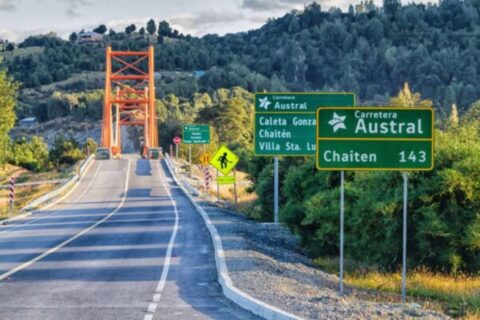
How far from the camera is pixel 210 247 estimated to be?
21.4 metres

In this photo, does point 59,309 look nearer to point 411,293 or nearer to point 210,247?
point 411,293

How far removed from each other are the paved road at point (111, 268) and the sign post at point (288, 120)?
13.2ft

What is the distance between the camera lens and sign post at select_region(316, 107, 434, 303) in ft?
44.8

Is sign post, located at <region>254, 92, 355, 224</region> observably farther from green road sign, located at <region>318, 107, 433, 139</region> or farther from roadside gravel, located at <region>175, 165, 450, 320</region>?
green road sign, located at <region>318, 107, 433, 139</region>

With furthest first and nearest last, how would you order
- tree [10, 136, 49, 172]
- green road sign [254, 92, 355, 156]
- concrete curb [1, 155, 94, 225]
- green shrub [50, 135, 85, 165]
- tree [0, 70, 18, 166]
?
1. tree [10, 136, 49, 172]
2. green shrub [50, 135, 85, 165]
3. tree [0, 70, 18, 166]
4. concrete curb [1, 155, 94, 225]
5. green road sign [254, 92, 355, 156]

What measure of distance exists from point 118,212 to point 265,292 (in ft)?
86.7

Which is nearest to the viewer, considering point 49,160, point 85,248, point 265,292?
point 265,292

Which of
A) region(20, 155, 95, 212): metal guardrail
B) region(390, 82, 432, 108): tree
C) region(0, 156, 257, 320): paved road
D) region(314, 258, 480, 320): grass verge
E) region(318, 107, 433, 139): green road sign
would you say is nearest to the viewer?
region(0, 156, 257, 320): paved road

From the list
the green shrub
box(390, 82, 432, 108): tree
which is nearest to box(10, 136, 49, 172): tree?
the green shrub

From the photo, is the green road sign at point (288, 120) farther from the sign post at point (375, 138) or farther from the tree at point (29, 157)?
the tree at point (29, 157)

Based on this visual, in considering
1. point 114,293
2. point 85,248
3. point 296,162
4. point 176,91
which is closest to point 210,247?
point 85,248

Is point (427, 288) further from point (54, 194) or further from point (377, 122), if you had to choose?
point (54, 194)

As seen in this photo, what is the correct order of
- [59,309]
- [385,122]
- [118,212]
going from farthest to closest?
[118,212] → [385,122] → [59,309]

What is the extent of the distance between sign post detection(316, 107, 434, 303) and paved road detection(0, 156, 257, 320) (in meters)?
3.10
